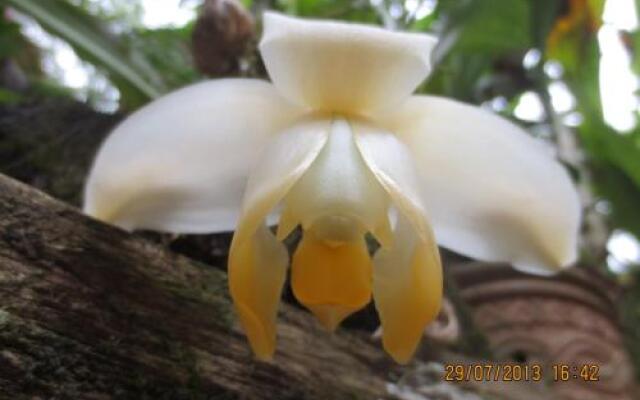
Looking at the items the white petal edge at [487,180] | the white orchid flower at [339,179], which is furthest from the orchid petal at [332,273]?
the white petal edge at [487,180]

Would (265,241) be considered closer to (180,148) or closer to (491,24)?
(180,148)

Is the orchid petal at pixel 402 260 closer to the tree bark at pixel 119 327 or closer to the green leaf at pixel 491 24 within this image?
the tree bark at pixel 119 327

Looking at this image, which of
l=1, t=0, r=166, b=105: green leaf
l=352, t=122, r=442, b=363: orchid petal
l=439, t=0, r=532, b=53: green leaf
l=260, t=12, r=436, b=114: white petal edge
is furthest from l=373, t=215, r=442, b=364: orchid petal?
l=439, t=0, r=532, b=53: green leaf

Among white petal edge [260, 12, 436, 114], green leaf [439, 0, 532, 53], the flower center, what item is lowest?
green leaf [439, 0, 532, 53]
